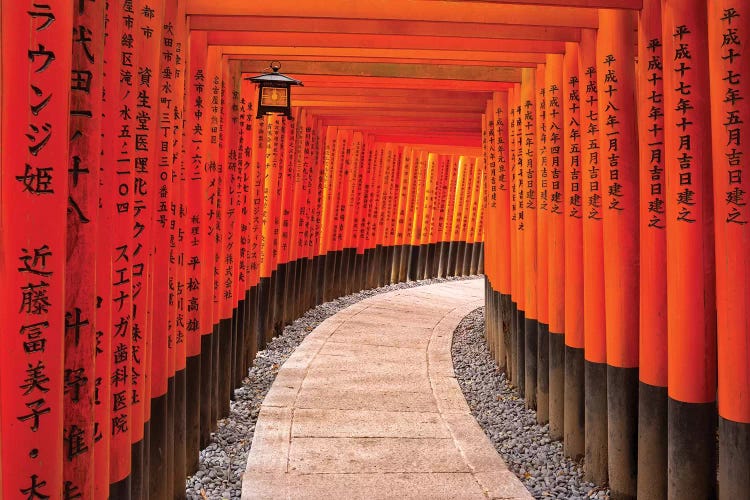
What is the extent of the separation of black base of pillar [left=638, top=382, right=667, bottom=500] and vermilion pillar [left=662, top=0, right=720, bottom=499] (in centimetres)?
29

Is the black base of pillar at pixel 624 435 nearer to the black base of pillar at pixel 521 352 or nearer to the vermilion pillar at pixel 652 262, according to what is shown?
the vermilion pillar at pixel 652 262

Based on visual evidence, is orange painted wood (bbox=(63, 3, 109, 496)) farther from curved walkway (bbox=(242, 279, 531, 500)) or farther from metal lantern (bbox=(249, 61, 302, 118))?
metal lantern (bbox=(249, 61, 302, 118))

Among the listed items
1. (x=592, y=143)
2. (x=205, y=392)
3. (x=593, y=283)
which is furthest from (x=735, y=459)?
(x=205, y=392)

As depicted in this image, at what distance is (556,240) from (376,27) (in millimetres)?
2470

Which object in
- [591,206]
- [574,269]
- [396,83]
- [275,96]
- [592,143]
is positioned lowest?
[574,269]

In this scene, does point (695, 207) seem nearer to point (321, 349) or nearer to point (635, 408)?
point (635, 408)

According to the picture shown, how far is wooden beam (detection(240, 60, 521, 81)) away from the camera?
24.7ft

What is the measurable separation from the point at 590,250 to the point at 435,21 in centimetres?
210

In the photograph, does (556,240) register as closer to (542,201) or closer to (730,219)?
(542,201)

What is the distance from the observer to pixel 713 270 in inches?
155

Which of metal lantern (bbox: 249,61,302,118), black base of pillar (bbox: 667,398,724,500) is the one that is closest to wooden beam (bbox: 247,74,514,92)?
metal lantern (bbox: 249,61,302,118)

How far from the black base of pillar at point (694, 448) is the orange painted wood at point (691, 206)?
0.07 meters

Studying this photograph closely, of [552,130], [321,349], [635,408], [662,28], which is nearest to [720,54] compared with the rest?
[662,28]

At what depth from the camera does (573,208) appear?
5871 mm
